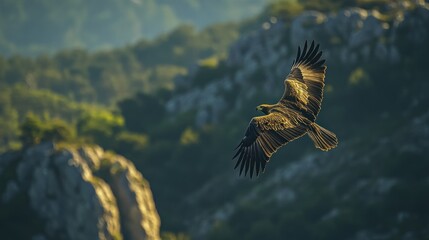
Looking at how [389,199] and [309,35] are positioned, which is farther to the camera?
[309,35]

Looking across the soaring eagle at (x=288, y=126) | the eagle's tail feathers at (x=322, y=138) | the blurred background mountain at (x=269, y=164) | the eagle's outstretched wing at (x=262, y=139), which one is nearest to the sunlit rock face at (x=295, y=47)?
the blurred background mountain at (x=269, y=164)

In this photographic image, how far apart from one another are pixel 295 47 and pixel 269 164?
15932 mm

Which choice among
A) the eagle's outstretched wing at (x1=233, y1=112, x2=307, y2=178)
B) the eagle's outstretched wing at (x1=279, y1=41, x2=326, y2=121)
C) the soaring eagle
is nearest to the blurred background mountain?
the eagle's outstretched wing at (x1=279, y1=41, x2=326, y2=121)

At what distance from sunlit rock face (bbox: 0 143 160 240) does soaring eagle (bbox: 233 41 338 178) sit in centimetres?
5514

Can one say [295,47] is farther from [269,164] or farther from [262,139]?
[262,139]

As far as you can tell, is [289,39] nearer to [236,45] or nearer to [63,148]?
[236,45]

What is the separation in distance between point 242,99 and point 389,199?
34.6 meters

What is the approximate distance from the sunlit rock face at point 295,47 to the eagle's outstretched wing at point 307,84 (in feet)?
233

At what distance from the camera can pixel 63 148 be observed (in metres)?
97.8

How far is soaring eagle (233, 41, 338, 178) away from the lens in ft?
121

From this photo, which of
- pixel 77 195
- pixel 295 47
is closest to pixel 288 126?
pixel 77 195

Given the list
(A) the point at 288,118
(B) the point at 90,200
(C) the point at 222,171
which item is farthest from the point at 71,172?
(A) the point at 288,118

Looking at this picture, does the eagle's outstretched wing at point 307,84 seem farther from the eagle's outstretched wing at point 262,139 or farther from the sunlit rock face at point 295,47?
the sunlit rock face at point 295,47

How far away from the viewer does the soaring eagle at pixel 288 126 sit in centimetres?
3703
